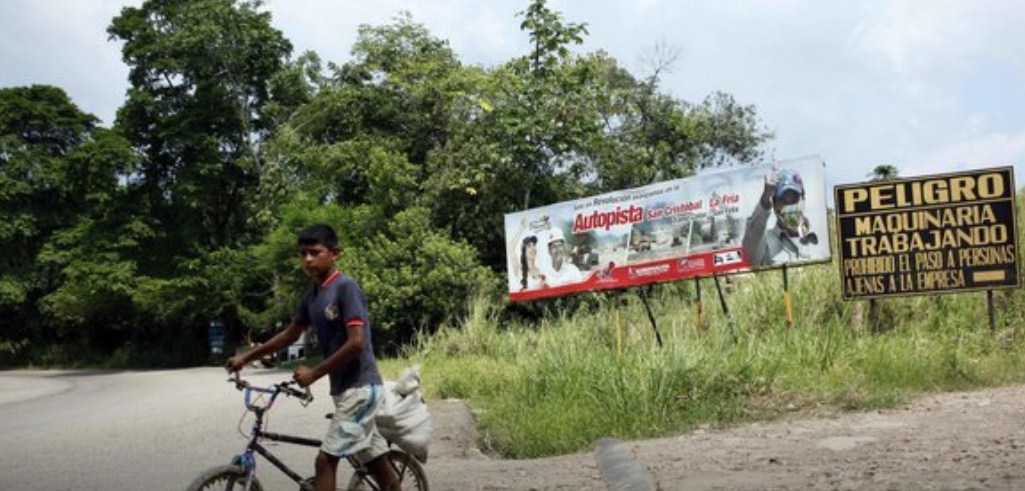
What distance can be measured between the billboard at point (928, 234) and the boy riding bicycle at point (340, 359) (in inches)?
396

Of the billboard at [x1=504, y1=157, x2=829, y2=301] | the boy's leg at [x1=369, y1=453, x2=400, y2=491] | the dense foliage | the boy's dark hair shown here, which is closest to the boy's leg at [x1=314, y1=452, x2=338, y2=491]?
the boy's leg at [x1=369, y1=453, x2=400, y2=491]

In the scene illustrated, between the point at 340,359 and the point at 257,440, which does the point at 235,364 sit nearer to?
the point at 257,440

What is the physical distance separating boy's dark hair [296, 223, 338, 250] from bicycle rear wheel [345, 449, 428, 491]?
128cm

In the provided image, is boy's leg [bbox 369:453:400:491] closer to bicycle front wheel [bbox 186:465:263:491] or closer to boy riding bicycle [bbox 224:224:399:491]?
boy riding bicycle [bbox 224:224:399:491]

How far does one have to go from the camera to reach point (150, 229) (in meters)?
38.8

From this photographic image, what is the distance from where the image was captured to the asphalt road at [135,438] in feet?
28.8

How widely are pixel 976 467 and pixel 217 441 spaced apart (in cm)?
800

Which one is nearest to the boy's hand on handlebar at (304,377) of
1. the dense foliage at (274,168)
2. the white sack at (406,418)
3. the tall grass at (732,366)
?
the white sack at (406,418)

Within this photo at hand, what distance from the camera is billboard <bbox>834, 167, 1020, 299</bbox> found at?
522 inches

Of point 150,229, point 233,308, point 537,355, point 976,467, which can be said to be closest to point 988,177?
point 537,355

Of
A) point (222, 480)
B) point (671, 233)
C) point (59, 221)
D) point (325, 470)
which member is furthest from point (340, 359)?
point (59, 221)

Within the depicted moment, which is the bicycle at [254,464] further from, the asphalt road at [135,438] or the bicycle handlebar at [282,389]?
the asphalt road at [135,438]

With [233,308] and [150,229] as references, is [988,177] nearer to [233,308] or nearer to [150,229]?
[233,308]

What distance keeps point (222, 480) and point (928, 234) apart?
11.2m
